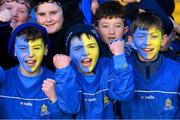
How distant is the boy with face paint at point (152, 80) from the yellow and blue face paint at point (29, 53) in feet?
2.14

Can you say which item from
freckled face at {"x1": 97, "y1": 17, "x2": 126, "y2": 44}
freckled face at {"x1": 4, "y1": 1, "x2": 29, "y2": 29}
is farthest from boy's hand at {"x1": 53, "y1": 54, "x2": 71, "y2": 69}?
freckled face at {"x1": 4, "y1": 1, "x2": 29, "y2": 29}

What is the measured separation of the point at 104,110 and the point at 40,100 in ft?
1.44

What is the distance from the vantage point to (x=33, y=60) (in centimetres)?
311

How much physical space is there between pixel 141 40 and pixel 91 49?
0.35 m

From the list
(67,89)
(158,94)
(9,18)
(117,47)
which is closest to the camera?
(67,89)

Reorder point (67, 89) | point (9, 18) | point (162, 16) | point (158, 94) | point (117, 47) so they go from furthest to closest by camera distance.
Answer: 1. point (9, 18)
2. point (162, 16)
3. point (158, 94)
4. point (117, 47)
5. point (67, 89)

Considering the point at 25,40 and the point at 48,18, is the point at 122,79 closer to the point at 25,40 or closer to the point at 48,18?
the point at 25,40

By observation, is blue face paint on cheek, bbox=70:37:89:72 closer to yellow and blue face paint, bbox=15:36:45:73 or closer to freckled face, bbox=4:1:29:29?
yellow and blue face paint, bbox=15:36:45:73

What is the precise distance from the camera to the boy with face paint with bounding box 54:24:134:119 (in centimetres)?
292

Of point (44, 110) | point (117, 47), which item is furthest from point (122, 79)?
point (44, 110)

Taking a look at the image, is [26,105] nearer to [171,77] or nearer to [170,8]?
[171,77]

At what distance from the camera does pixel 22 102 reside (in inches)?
120

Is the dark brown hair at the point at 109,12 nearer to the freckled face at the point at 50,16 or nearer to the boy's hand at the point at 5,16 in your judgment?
the freckled face at the point at 50,16

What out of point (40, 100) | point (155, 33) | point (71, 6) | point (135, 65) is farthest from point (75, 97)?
point (71, 6)
